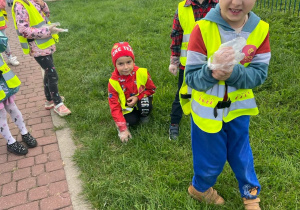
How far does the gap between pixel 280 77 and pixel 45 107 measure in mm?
3439

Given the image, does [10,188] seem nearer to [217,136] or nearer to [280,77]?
[217,136]

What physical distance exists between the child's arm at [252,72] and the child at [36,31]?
2.61 meters

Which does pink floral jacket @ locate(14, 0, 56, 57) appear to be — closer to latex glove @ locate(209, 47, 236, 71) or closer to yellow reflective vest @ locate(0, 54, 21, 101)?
yellow reflective vest @ locate(0, 54, 21, 101)

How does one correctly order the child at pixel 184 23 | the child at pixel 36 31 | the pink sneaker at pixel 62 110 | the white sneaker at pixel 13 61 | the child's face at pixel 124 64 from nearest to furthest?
the child at pixel 184 23 < the child's face at pixel 124 64 < the child at pixel 36 31 < the pink sneaker at pixel 62 110 < the white sneaker at pixel 13 61

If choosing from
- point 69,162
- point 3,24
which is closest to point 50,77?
point 69,162

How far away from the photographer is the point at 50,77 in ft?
12.1

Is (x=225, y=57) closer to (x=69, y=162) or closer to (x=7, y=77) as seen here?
(x=69, y=162)

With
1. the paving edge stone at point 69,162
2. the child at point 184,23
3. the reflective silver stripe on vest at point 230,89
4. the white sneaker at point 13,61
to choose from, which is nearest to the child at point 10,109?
the paving edge stone at point 69,162

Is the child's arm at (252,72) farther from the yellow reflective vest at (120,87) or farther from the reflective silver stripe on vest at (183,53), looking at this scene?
the yellow reflective vest at (120,87)

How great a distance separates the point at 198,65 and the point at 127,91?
1686mm

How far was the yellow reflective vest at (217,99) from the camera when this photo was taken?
1.58 m

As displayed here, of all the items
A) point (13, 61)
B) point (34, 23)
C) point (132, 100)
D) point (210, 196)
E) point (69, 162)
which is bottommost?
point (69, 162)

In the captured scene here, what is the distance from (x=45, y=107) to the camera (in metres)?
4.07

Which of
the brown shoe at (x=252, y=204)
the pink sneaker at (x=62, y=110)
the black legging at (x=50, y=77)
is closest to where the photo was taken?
the brown shoe at (x=252, y=204)
